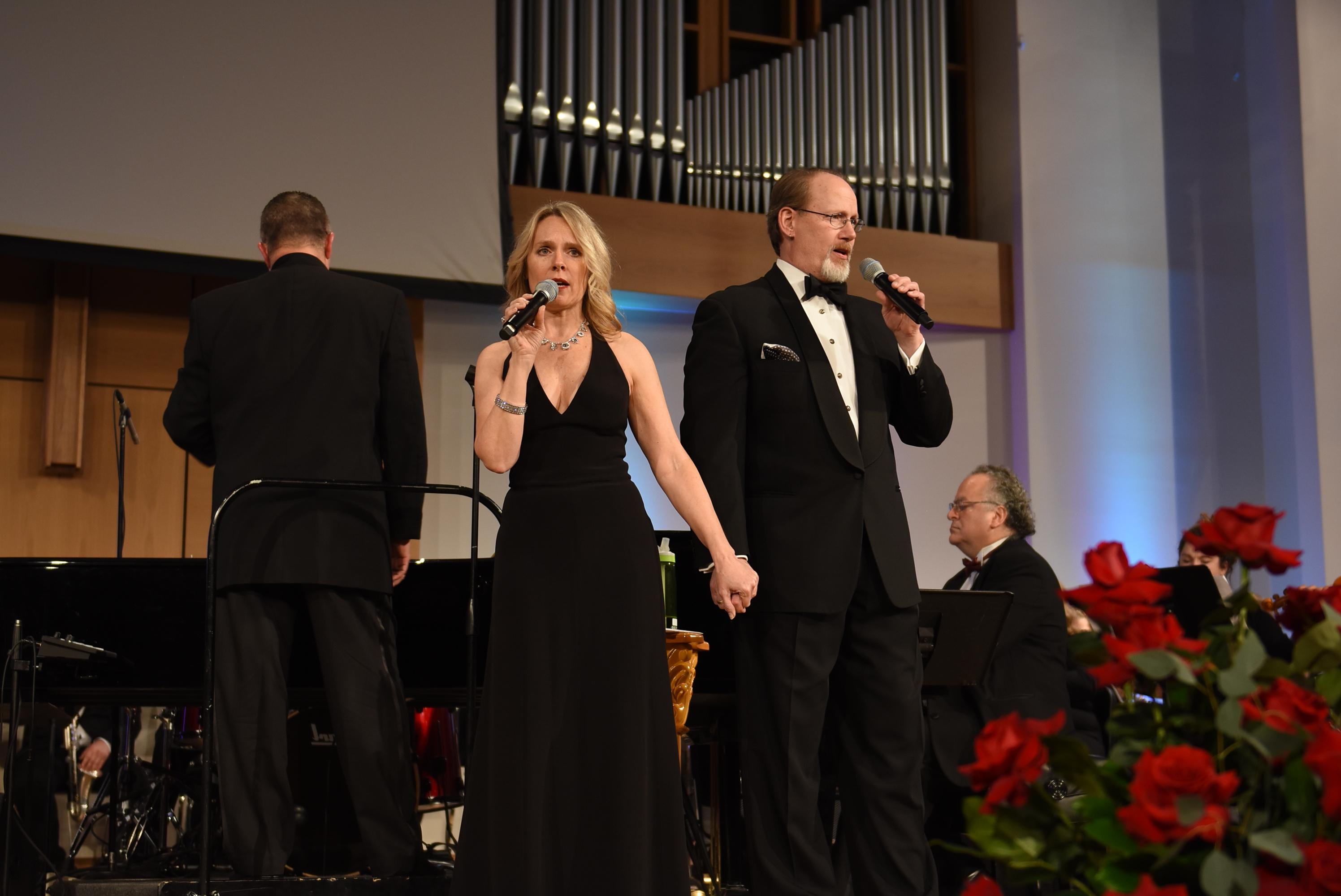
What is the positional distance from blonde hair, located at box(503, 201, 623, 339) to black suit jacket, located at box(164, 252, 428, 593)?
1.53ft

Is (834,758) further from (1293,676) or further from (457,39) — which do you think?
(457,39)

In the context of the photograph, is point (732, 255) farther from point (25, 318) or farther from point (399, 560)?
point (399, 560)

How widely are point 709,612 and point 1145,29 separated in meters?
5.54

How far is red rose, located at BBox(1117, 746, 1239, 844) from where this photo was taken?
95 cm

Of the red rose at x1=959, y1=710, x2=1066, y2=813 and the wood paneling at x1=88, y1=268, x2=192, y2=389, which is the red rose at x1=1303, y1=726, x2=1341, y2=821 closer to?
the red rose at x1=959, y1=710, x2=1066, y2=813

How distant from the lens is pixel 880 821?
2.59m

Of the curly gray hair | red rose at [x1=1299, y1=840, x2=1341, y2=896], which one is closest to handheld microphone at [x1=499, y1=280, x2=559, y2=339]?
red rose at [x1=1299, y1=840, x2=1341, y2=896]

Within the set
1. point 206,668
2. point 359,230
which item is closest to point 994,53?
point 359,230

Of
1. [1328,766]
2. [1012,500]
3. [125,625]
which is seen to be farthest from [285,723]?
[1012,500]

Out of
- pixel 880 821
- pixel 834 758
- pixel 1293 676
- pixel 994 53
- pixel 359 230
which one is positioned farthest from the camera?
pixel 994 53

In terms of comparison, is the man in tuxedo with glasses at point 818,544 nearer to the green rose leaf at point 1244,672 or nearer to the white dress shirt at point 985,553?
the white dress shirt at point 985,553

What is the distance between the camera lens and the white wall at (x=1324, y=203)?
6.61 m

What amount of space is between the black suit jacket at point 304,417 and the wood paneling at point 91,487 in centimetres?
307

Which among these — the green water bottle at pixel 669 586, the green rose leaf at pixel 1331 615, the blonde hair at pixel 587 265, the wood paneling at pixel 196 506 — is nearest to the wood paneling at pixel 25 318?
the wood paneling at pixel 196 506
